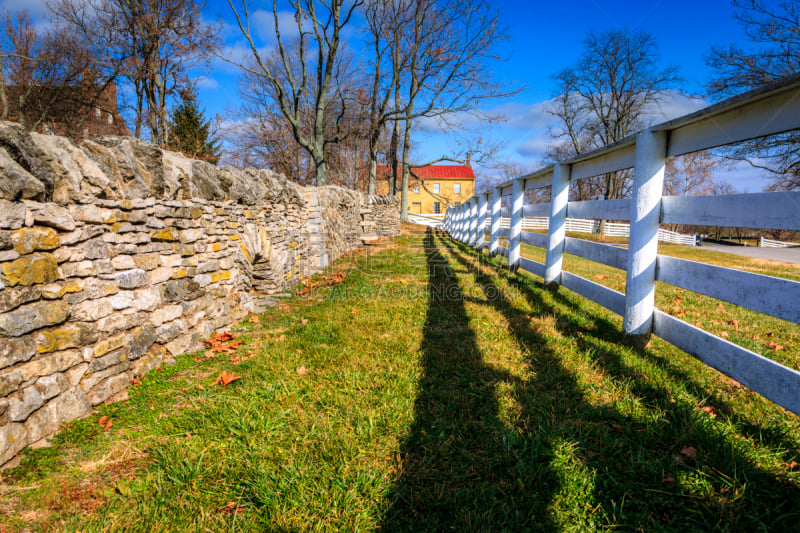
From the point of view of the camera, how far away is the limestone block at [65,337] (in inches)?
85.9

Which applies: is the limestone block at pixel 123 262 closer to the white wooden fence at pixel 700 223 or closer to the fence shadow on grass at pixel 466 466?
the fence shadow on grass at pixel 466 466

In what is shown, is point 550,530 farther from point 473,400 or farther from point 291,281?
point 291,281

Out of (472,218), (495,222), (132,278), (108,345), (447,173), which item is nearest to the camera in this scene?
(108,345)

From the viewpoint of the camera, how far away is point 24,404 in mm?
2020

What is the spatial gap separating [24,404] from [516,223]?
234 inches

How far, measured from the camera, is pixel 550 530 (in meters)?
1.47

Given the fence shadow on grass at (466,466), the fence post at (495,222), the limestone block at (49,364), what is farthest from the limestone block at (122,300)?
the fence post at (495,222)

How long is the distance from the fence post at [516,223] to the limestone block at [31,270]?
5616 mm

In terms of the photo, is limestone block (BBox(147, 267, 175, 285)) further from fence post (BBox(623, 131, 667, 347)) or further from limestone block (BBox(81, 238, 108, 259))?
fence post (BBox(623, 131, 667, 347))

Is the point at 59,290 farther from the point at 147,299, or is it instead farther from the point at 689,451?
the point at 689,451

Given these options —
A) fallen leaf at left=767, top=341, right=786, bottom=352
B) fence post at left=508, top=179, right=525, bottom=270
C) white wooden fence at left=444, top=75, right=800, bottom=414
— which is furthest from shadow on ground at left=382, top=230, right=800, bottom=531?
fence post at left=508, top=179, right=525, bottom=270

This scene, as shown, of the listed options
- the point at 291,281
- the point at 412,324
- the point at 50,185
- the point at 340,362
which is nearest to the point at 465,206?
the point at 291,281

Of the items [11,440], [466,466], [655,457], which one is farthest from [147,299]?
[655,457]

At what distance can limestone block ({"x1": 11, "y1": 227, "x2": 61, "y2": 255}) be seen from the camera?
2.08 metres
